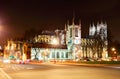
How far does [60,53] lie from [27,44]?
49723 mm

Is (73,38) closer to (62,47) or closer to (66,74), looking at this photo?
(62,47)

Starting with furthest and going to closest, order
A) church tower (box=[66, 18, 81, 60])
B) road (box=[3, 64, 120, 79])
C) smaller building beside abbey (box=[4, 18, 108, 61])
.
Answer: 1. church tower (box=[66, 18, 81, 60])
2. smaller building beside abbey (box=[4, 18, 108, 61])
3. road (box=[3, 64, 120, 79])

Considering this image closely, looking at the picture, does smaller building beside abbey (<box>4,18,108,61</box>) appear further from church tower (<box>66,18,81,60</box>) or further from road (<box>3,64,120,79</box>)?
road (<box>3,64,120,79</box>)

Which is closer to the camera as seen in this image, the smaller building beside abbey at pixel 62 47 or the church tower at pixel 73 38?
the smaller building beside abbey at pixel 62 47

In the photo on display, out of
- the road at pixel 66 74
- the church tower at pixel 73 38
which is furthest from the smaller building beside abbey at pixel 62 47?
the road at pixel 66 74

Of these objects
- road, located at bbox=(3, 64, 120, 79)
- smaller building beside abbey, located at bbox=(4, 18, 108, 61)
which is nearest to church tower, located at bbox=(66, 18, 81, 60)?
smaller building beside abbey, located at bbox=(4, 18, 108, 61)

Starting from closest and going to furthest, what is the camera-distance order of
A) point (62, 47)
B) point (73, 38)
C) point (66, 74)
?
point (66, 74) → point (73, 38) → point (62, 47)

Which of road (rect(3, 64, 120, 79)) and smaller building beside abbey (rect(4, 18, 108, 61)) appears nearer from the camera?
road (rect(3, 64, 120, 79))

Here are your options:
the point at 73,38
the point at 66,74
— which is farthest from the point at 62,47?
the point at 66,74

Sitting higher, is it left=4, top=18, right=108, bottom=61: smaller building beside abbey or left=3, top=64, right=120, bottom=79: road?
left=4, top=18, right=108, bottom=61: smaller building beside abbey

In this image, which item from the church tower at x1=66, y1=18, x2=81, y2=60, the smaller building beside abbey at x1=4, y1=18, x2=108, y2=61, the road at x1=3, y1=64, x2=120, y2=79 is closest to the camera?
the road at x1=3, y1=64, x2=120, y2=79

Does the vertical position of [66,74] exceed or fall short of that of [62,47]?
it falls short

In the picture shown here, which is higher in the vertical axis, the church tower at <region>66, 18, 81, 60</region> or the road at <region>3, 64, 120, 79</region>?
the church tower at <region>66, 18, 81, 60</region>

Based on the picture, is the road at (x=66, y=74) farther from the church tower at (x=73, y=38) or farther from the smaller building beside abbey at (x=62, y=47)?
the church tower at (x=73, y=38)
